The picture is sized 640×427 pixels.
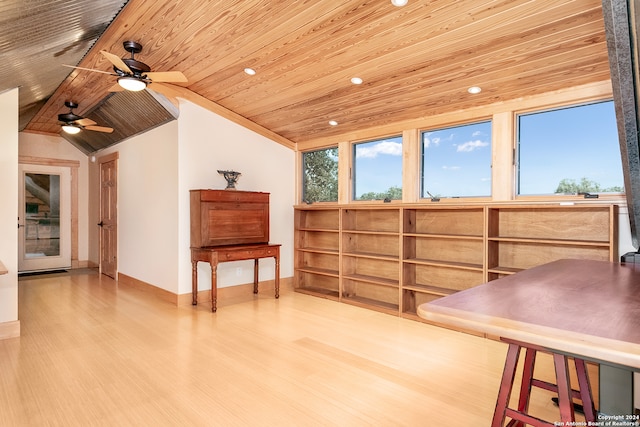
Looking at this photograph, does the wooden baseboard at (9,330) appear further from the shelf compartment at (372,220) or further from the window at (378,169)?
the window at (378,169)

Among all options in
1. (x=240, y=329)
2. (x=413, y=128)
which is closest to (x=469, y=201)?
(x=413, y=128)

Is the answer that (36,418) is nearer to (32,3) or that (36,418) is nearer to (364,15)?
(32,3)

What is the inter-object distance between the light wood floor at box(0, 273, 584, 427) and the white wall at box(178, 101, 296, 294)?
84 cm

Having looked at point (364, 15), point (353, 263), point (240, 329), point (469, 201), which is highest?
point (364, 15)

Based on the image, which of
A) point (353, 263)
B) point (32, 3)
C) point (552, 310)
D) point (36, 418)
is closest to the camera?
point (552, 310)

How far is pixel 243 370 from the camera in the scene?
2.81m

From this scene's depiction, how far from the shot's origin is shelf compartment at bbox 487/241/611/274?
3318mm

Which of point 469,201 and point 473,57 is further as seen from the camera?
point 469,201

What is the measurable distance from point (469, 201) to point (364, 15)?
84.8 inches

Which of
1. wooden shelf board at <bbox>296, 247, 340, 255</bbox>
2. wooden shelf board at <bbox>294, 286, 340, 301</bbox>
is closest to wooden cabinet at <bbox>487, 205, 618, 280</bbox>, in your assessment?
wooden shelf board at <bbox>296, 247, 340, 255</bbox>

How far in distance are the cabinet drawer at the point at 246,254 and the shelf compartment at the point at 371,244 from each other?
0.98 metres

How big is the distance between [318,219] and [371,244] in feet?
3.25

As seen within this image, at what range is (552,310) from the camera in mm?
1223

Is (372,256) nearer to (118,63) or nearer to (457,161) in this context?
(457,161)
